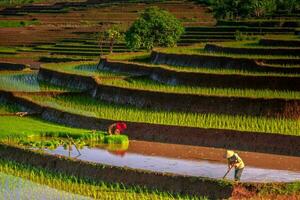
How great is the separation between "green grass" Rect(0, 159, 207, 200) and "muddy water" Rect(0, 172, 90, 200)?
34 centimetres

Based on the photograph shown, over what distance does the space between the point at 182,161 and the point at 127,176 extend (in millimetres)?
2919

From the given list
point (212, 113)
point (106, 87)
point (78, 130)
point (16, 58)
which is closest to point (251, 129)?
point (212, 113)

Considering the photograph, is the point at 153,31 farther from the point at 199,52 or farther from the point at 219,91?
the point at 219,91

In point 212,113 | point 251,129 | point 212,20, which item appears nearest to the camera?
point 251,129

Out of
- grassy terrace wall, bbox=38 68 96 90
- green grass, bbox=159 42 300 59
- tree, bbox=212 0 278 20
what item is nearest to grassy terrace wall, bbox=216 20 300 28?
tree, bbox=212 0 278 20

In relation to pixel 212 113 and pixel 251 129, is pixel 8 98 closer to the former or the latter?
pixel 212 113

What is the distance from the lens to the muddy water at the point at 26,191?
1608cm

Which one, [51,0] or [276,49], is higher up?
[276,49]

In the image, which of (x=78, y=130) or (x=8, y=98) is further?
(x=8, y=98)

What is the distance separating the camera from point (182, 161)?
1991 centimetres

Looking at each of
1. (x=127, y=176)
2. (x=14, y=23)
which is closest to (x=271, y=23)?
(x=14, y=23)

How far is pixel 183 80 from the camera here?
28.8 m

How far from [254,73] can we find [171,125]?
21.9ft

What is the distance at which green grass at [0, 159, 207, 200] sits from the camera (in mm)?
16109
